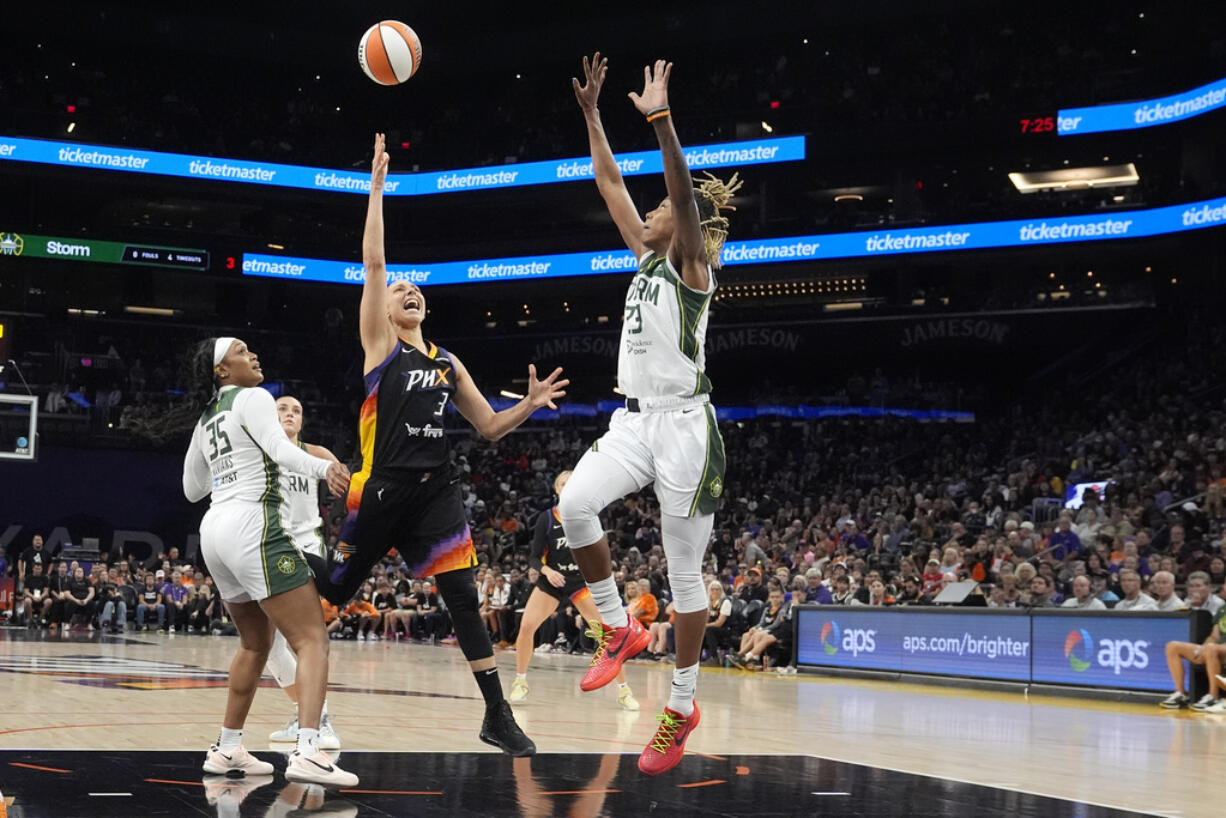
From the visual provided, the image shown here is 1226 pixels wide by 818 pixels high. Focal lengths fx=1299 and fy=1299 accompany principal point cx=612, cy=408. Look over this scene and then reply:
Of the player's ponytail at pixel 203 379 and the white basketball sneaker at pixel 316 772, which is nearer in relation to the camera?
the white basketball sneaker at pixel 316 772

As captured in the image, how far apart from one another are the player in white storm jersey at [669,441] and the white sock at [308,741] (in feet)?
4.28

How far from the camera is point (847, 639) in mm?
17297

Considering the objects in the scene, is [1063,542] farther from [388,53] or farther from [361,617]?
[361,617]

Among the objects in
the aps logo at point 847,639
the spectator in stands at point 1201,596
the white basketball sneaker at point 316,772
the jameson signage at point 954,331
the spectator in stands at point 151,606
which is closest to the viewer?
the white basketball sneaker at point 316,772

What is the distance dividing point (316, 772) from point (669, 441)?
219 cm

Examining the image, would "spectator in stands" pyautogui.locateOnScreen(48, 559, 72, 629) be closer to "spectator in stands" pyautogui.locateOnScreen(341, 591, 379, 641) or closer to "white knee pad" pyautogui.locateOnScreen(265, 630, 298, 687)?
"spectator in stands" pyautogui.locateOnScreen(341, 591, 379, 641)

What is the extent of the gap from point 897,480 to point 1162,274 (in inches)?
396

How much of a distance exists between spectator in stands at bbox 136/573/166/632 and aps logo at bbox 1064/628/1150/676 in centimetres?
1942

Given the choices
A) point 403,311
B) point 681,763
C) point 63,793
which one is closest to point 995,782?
point 681,763

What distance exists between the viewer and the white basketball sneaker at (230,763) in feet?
20.2

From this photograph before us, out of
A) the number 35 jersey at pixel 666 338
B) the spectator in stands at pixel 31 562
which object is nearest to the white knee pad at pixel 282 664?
the number 35 jersey at pixel 666 338

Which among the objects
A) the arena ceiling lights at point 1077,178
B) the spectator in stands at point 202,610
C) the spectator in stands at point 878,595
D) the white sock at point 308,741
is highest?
the arena ceiling lights at point 1077,178

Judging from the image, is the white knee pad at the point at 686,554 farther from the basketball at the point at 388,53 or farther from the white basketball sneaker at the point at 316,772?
the basketball at the point at 388,53

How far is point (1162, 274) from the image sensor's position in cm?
3238
